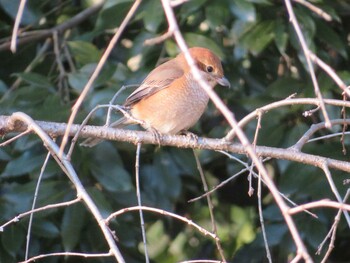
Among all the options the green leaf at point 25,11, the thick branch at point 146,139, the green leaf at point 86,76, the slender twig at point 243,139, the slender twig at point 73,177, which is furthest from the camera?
the green leaf at point 25,11

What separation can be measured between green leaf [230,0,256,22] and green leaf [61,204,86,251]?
3.52 ft

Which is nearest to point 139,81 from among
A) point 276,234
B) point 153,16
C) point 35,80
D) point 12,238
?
point 153,16

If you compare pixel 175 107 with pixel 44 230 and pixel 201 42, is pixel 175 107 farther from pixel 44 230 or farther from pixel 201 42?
pixel 44 230

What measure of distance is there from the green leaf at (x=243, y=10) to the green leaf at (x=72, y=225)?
107 cm

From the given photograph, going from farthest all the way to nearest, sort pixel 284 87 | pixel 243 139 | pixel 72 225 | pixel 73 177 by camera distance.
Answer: pixel 284 87 → pixel 72 225 → pixel 73 177 → pixel 243 139

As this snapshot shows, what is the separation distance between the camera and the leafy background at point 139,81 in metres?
3.37

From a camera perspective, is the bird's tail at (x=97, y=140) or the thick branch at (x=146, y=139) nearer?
the thick branch at (x=146, y=139)

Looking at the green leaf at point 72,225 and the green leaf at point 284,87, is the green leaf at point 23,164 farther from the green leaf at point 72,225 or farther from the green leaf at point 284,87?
the green leaf at point 284,87

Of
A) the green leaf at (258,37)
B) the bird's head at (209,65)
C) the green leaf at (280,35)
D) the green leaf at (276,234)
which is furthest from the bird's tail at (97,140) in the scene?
the green leaf at (276,234)

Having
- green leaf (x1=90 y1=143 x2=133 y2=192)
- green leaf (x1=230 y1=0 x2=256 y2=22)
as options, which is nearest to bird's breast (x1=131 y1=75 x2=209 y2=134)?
green leaf (x1=90 y1=143 x2=133 y2=192)

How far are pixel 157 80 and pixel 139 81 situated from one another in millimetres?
112

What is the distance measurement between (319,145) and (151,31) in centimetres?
92

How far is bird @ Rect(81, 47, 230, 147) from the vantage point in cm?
336

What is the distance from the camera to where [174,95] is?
347 centimetres
